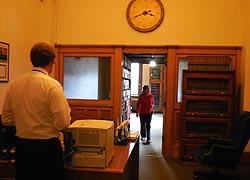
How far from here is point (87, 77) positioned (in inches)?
228

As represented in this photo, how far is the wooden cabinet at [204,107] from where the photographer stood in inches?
192

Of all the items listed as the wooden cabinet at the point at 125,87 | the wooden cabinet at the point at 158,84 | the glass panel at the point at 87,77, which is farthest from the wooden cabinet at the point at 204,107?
the wooden cabinet at the point at 158,84

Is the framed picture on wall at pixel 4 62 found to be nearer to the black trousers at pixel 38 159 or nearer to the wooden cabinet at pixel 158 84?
the black trousers at pixel 38 159

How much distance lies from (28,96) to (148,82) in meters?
12.6

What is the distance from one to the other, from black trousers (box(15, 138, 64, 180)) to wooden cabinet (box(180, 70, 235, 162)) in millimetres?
3397

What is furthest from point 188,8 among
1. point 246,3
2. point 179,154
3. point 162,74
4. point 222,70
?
point 162,74

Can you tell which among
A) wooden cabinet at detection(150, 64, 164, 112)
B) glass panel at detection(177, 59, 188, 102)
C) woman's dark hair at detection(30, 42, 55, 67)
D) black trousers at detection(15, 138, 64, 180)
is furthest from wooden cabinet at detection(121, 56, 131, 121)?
wooden cabinet at detection(150, 64, 164, 112)

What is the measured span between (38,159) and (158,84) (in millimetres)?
12428

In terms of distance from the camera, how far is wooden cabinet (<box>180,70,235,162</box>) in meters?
4.88

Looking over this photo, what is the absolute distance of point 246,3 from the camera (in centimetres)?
513

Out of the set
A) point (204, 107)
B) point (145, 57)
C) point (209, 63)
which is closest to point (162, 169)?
point (204, 107)

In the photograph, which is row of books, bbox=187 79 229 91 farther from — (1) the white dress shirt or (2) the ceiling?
(1) the white dress shirt

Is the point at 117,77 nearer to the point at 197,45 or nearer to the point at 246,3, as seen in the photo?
the point at 197,45

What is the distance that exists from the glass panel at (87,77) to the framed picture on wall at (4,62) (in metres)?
1.65
